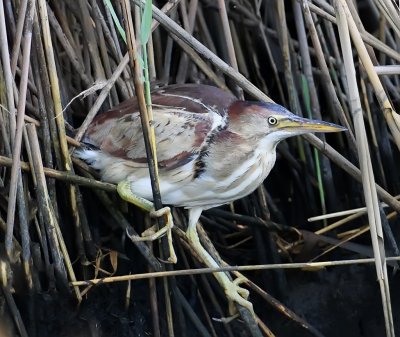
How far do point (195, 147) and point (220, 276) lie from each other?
0.39m

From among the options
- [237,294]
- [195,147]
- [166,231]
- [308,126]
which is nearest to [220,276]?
[237,294]

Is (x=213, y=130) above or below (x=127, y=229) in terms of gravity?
above

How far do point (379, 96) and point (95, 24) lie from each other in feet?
2.82

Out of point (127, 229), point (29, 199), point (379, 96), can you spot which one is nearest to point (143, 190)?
point (127, 229)

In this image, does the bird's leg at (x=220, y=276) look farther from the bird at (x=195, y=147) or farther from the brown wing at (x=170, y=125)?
the brown wing at (x=170, y=125)

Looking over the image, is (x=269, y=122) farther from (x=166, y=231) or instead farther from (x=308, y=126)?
(x=166, y=231)

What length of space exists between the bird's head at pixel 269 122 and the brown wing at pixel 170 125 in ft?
0.20

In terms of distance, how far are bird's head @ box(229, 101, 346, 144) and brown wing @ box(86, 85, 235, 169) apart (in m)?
0.06

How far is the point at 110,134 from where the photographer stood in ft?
7.44

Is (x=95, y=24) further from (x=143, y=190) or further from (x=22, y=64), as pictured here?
(x=143, y=190)

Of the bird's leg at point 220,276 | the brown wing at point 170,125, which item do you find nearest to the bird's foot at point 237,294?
the bird's leg at point 220,276

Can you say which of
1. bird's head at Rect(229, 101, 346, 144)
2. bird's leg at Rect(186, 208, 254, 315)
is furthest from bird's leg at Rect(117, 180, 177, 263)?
bird's head at Rect(229, 101, 346, 144)

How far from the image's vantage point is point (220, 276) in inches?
92.2

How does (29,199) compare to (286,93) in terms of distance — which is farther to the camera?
(286,93)
